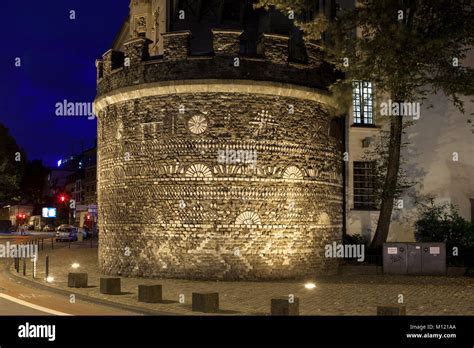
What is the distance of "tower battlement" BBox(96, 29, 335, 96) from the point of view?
1883 cm

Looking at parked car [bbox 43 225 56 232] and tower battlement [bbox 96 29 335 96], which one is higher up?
tower battlement [bbox 96 29 335 96]

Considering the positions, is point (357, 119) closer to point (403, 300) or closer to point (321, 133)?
point (321, 133)

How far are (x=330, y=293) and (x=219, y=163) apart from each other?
216 inches

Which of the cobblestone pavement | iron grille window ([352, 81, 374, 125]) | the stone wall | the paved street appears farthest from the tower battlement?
the paved street

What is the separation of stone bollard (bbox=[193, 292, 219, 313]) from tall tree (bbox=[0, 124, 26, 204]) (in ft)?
140

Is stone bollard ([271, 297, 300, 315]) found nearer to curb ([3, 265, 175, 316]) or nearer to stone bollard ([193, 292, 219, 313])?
stone bollard ([193, 292, 219, 313])

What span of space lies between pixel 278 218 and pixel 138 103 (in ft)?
19.6

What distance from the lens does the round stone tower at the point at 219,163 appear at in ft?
60.9

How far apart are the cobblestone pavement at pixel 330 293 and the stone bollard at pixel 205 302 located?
0.63 ft

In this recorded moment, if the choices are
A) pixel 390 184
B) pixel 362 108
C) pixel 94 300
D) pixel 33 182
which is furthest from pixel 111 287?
pixel 33 182

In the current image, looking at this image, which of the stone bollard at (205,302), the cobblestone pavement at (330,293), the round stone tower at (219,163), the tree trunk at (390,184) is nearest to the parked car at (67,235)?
the cobblestone pavement at (330,293)

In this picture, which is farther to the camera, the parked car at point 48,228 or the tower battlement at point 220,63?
the parked car at point 48,228

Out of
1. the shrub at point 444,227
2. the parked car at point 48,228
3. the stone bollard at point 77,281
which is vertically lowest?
the parked car at point 48,228

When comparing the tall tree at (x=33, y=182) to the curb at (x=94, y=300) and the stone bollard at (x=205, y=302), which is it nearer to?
the curb at (x=94, y=300)
